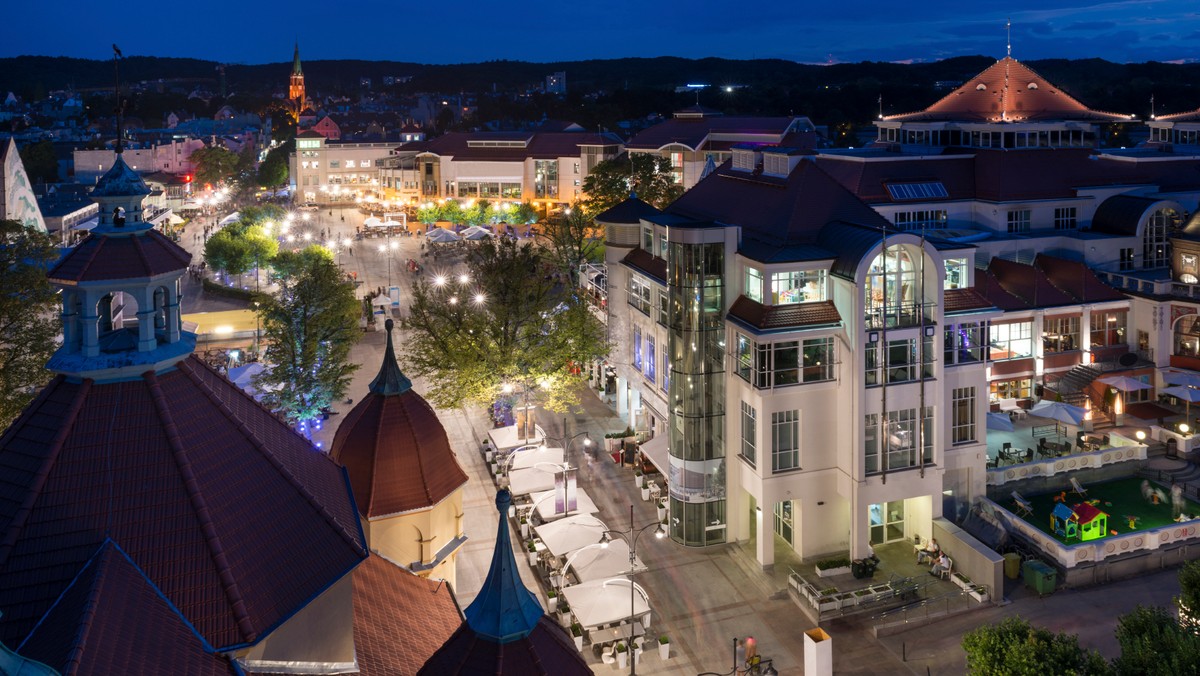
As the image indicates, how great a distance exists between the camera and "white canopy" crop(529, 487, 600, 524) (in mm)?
37094

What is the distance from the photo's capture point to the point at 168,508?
13.9m

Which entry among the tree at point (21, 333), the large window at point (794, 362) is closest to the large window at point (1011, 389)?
the large window at point (794, 362)

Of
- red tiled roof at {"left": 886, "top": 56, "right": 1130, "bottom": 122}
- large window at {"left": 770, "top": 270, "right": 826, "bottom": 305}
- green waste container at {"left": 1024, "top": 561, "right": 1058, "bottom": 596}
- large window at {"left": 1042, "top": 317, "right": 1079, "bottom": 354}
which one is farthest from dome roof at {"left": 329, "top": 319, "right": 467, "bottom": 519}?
red tiled roof at {"left": 886, "top": 56, "right": 1130, "bottom": 122}

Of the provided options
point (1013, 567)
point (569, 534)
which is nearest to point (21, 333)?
point (569, 534)

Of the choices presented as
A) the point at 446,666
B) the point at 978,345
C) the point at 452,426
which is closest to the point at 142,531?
the point at 446,666

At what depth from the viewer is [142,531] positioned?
13.6 meters

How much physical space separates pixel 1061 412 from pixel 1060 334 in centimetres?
880

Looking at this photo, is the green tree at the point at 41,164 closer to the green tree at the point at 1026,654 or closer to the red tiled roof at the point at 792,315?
the red tiled roof at the point at 792,315

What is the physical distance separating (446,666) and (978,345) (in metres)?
27.5

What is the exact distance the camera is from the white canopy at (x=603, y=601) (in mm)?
29219

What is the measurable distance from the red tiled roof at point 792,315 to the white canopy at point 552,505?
1005cm

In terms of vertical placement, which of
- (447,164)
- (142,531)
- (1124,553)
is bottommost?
(1124,553)

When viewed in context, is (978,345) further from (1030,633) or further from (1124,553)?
(1030,633)

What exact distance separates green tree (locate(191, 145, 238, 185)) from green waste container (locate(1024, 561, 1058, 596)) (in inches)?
6322
